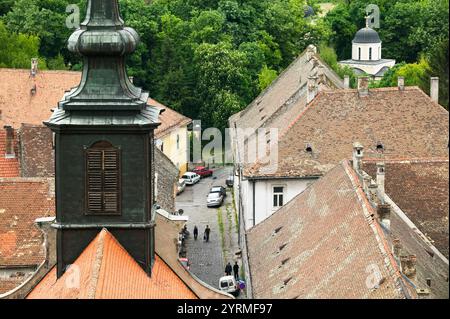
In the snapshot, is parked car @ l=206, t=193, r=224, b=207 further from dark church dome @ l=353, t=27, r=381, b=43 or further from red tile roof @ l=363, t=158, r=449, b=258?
dark church dome @ l=353, t=27, r=381, b=43

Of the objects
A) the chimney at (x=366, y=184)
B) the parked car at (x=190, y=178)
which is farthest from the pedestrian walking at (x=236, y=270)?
the parked car at (x=190, y=178)

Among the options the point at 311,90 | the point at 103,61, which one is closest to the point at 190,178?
the point at 311,90

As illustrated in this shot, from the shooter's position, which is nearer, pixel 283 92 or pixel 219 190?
pixel 283 92

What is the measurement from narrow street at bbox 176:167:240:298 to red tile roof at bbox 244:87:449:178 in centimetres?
524

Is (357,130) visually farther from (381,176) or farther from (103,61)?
(103,61)

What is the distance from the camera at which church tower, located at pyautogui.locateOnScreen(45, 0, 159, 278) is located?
30062mm

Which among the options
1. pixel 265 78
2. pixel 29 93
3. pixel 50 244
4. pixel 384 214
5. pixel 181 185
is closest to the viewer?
pixel 50 244

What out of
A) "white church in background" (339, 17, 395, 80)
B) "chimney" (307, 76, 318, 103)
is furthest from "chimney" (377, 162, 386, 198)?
"white church in background" (339, 17, 395, 80)

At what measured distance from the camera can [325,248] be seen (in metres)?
36.3

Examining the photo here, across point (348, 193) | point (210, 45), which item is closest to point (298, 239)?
point (348, 193)

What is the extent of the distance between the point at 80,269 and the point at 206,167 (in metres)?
54.2

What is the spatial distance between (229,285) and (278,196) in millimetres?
5994

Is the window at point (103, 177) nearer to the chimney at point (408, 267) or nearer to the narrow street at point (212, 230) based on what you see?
the chimney at point (408, 267)
